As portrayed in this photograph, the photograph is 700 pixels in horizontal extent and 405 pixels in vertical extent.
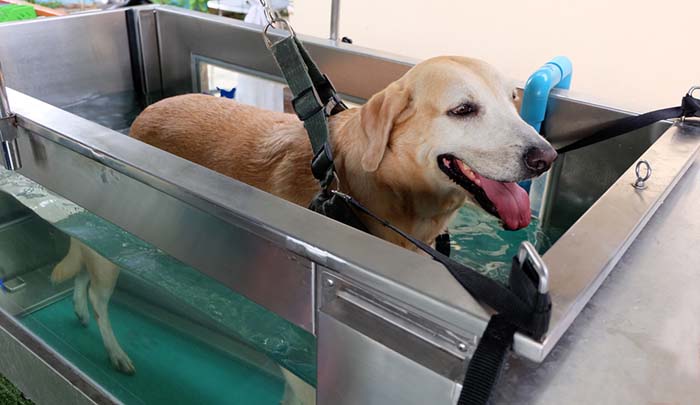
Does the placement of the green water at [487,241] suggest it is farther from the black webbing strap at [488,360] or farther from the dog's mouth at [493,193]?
the black webbing strap at [488,360]

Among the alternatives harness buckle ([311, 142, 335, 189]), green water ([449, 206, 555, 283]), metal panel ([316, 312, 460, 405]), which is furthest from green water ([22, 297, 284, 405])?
green water ([449, 206, 555, 283])

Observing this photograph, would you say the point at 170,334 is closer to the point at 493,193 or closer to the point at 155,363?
the point at 155,363

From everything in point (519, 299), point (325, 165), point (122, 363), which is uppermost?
point (519, 299)

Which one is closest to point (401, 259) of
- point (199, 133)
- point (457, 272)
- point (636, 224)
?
point (457, 272)

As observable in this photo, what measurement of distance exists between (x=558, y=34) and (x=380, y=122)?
10.2 feet

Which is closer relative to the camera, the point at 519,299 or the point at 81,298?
the point at 519,299

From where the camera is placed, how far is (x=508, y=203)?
1174 mm

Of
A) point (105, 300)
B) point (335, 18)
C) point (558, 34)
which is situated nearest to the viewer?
point (105, 300)

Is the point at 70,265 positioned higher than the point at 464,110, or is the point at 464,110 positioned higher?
the point at 464,110

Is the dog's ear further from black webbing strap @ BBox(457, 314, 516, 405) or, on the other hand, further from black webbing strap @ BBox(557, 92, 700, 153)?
black webbing strap @ BBox(457, 314, 516, 405)

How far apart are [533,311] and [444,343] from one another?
0.11m

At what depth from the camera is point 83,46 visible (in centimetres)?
220

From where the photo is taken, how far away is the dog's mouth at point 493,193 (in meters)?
1.17

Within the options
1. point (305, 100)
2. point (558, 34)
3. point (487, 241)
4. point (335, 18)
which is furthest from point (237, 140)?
point (558, 34)
